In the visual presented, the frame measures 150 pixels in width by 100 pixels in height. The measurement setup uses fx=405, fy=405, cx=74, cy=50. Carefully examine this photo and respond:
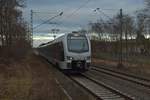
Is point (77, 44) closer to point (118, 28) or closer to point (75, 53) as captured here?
point (75, 53)

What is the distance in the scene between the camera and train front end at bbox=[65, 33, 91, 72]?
31.5m

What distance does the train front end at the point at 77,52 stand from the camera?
31.5m

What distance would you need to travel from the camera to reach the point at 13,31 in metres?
59.1

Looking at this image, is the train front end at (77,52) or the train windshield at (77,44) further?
the train windshield at (77,44)

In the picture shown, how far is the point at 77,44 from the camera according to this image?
32344 mm

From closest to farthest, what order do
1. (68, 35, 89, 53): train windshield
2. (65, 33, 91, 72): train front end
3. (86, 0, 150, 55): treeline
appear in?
(65, 33, 91, 72): train front end < (68, 35, 89, 53): train windshield < (86, 0, 150, 55): treeline

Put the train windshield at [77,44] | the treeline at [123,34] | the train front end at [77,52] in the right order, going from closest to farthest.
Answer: the train front end at [77,52] < the train windshield at [77,44] < the treeline at [123,34]

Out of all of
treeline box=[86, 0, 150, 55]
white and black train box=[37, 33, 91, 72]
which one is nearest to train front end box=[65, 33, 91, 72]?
white and black train box=[37, 33, 91, 72]

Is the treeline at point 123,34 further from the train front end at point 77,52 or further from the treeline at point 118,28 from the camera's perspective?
the train front end at point 77,52

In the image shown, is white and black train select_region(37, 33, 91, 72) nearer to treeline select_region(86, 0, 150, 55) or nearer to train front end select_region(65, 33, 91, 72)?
train front end select_region(65, 33, 91, 72)

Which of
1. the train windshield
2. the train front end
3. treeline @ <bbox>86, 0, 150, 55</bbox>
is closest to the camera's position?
the train front end

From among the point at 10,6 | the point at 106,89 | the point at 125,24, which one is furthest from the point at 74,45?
the point at 125,24

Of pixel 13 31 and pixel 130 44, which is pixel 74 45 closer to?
pixel 13 31

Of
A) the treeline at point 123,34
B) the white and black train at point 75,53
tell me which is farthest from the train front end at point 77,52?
the treeline at point 123,34
